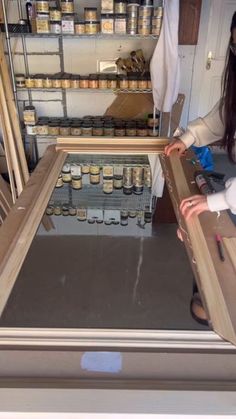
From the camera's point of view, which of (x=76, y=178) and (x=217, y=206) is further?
(x=76, y=178)

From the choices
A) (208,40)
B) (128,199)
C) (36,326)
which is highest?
(208,40)

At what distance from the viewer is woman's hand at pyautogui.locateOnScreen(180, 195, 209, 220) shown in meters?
0.87

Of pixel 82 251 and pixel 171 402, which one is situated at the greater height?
pixel 171 402

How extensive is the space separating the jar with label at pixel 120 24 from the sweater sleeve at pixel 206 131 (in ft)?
4.55

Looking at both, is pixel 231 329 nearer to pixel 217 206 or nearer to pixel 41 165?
pixel 217 206

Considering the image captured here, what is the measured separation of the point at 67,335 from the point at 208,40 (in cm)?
292

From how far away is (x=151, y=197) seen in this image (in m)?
1.21

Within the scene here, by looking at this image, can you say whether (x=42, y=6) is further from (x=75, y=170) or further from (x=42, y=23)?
(x=75, y=170)

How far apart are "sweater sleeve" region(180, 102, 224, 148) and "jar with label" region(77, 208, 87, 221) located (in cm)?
49

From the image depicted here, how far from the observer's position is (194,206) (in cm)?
88

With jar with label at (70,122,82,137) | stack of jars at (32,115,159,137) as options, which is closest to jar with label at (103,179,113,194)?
Answer: stack of jars at (32,115,159,137)

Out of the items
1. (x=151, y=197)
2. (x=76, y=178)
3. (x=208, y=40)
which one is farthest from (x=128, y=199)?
(x=208, y=40)

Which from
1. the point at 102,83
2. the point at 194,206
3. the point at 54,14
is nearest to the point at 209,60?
the point at 102,83

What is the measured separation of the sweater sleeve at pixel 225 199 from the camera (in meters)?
0.84
